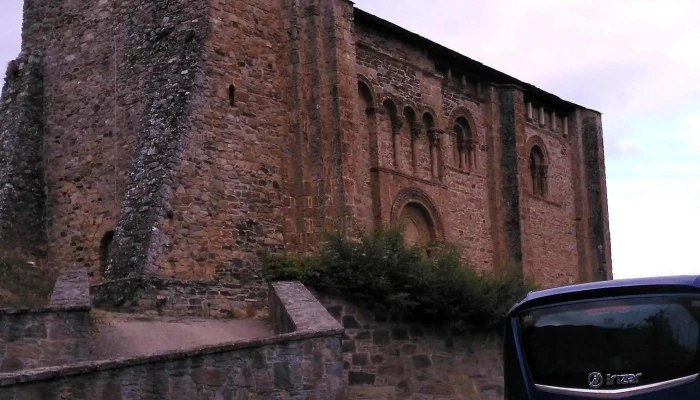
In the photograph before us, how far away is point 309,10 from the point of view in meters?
21.9

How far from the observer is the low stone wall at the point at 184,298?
18016 mm

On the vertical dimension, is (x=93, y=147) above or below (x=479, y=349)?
above

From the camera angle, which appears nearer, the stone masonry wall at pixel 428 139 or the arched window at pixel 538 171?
the stone masonry wall at pixel 428 139

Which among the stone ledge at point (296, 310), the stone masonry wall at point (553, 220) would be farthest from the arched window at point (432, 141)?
the stone ledge at point (296, 310)

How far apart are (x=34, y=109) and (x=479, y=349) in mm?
11083

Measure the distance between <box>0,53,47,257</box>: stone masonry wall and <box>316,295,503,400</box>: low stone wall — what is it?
7.93 metres

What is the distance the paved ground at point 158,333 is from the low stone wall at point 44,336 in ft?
1.97

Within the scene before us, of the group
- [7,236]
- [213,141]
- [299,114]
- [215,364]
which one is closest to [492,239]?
[299,114]

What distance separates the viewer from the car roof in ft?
31.1

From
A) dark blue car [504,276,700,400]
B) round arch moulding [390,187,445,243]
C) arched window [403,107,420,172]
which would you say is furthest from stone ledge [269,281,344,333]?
arched window [403,107,420,172]

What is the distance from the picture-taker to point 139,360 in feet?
35.1

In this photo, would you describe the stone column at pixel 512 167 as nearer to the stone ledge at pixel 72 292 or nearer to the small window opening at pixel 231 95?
the small window opening at pixel 231 95

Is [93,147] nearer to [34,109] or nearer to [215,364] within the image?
[34,109]

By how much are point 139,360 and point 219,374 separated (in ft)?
3.79
